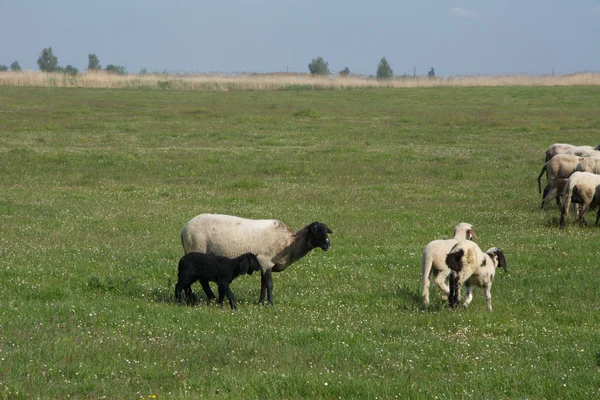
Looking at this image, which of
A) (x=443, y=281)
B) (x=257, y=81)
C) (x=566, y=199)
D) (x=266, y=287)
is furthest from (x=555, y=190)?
(x=257, y=81)

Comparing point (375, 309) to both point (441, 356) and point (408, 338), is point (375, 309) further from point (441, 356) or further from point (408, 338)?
point (441, 356)

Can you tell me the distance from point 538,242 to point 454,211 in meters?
4.28

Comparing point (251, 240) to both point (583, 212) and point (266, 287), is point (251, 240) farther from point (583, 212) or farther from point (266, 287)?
point (583, 212)

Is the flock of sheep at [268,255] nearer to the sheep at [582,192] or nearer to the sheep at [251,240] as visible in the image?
the sheep at [251,240]

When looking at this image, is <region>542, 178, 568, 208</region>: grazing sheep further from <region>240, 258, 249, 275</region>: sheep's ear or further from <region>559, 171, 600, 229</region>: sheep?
<region>240, 258, 249, 275</region>: sheep's ear

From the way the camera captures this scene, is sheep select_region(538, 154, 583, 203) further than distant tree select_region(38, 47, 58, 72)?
No

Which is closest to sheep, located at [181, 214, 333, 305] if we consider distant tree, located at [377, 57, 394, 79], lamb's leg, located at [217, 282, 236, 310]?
lamb's leg, located at [217, 282, 236, 310]

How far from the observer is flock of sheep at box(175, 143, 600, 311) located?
12.1 metres

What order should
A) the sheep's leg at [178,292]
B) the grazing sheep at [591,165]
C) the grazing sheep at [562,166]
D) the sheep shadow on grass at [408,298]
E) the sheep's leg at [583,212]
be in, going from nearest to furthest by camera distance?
1. the sheep's leg at [178,292]
2. the sheep shadow on grass at [408,298]
3. the sheep's leg at [583,212]
4. the grazing sheep at [591,165]
5. the grazing sheep at [562,166]

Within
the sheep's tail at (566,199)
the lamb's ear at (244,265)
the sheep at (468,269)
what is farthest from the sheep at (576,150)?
the lamb's ear at (244,265)

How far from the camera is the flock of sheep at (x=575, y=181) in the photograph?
784 inches

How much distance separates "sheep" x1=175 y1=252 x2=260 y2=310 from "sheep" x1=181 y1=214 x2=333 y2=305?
814 millimetres

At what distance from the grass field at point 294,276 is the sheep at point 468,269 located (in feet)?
1.17

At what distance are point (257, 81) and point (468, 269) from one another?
268ft
